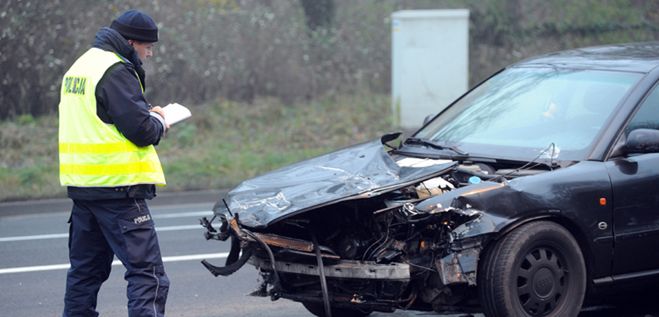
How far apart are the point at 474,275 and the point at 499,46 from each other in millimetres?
13537

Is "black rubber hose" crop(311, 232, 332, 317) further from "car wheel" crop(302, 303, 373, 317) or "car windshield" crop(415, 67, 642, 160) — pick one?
"car windshield" crop(415, 67, 642, 160)

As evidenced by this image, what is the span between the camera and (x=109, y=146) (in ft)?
15.7

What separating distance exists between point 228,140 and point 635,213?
9067 millimetres

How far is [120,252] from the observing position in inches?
192

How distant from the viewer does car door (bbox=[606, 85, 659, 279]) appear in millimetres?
5191

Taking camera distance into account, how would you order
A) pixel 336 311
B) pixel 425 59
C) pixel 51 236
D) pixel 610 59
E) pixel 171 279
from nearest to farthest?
pixel 336 311 < pixel 610 59 < pixel 171 279 < pixel 51 236 < pixel 425 59

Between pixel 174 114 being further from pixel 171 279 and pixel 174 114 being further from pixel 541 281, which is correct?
pixel 171 279

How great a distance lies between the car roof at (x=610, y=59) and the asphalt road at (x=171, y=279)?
153cm

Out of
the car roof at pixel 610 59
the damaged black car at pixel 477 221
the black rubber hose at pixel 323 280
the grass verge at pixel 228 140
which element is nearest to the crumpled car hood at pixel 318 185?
the damaged black car at pixel 477 221

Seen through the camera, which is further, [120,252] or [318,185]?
[318,185]

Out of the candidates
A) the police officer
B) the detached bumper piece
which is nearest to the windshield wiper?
the detached bumper piece

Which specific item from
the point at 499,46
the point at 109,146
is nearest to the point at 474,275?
the point at 109,146

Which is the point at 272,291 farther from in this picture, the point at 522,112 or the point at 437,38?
the point at 437,38

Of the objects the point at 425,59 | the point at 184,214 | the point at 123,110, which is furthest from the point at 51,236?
the point at 425,59
